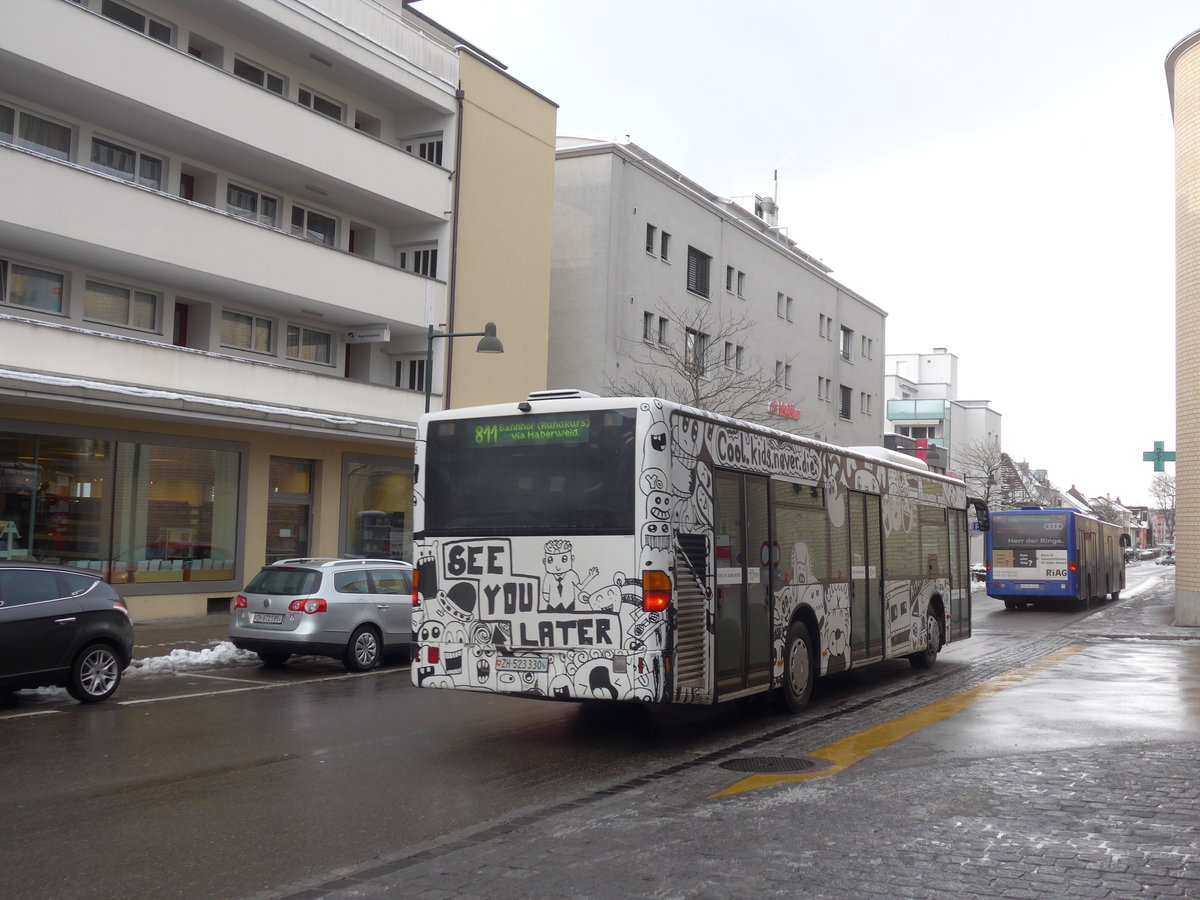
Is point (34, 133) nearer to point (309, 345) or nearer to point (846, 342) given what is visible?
point (309, 345)

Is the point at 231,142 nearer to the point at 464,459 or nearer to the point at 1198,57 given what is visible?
the point at 464,459

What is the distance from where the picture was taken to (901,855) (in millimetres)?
6215

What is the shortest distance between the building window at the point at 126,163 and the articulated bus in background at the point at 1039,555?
23.7 meters

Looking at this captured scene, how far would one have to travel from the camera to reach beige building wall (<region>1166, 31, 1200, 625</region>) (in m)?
25.9

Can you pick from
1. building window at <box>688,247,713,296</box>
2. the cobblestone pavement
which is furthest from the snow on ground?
building window at <box>688,247,713,296</box>

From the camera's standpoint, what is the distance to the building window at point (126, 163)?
2289 cm

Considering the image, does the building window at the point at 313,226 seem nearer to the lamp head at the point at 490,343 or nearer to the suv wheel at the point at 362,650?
the lamp head at the point at 490,343

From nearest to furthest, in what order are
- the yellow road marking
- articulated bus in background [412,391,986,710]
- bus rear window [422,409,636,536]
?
the yellow road marking
articulated bus in background [412,391,986,710]
bus rear window [422,409,636,536]

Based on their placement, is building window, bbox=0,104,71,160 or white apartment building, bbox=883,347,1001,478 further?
white apartment building, bbox=883,347,1001,478

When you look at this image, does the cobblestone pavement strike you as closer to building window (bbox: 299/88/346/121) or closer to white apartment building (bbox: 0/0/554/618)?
white apartment building (bbox: 0/0/554/618)

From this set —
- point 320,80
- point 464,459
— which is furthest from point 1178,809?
point 320,80

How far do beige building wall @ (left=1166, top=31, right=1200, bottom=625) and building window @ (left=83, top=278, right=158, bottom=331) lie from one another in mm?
22619

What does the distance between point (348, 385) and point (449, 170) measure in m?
6.78

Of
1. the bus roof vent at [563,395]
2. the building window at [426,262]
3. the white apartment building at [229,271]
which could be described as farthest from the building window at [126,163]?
the bus roof vent at [563,395]
